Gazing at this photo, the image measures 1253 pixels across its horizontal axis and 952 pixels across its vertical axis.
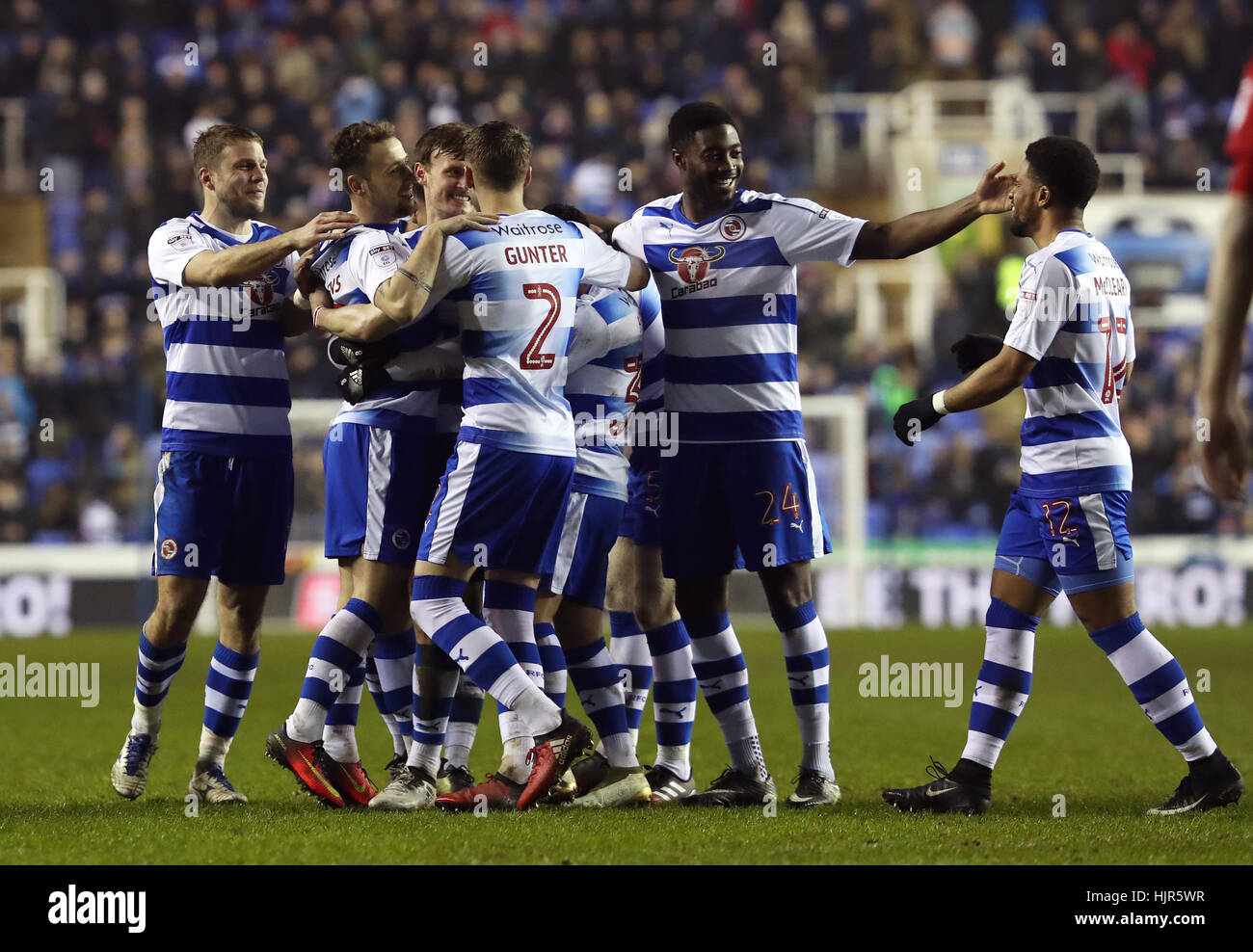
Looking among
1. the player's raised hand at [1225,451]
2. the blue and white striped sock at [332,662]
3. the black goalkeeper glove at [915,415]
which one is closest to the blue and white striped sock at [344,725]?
the blue and white striped sock at [332,662]

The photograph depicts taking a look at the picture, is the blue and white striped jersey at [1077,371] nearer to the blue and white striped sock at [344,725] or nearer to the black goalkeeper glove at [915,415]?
the black goalkeeper glove at [915,415]

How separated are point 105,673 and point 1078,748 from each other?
7.08 m

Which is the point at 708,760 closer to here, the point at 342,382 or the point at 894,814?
the point at 894,814

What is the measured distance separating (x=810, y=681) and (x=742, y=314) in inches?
52.6

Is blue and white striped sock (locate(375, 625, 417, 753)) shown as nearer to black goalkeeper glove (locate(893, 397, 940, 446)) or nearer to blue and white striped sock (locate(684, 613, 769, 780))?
blue and white striped sock (locate(684, 613, 769, 780))

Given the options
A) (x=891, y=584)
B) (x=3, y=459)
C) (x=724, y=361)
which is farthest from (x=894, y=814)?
(x=3, y=459)

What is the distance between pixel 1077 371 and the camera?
5.43 metres

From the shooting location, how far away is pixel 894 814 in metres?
5.36

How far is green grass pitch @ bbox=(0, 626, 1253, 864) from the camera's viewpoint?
4.51m

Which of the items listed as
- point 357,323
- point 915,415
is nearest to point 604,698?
point 915,415

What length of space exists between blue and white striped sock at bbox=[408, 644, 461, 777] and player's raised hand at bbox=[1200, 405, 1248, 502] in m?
3.38

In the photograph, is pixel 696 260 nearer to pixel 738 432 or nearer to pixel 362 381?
pixel 738 432

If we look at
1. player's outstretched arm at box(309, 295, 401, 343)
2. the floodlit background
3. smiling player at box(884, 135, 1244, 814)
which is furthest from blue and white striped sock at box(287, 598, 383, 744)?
the floodlit background

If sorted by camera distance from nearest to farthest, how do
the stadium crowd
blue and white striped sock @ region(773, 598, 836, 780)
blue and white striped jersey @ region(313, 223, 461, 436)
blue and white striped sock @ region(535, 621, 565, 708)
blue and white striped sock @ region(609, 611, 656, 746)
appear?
blue and white striped jersey @ region(313, 223, 461, 436) < blue and white striped sock @ region(773, 598, 836, 780) < blue and white striped sock @ region(535, 621, 565, 708) < blue and white striped sock @ region(609, 611, 656, 746) < the stadium crowd
